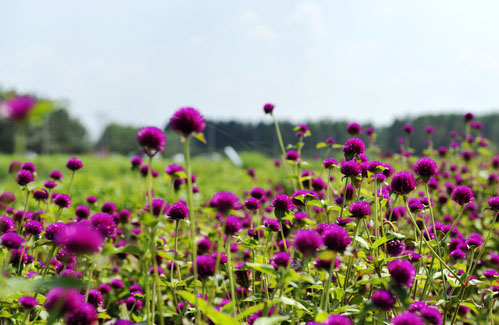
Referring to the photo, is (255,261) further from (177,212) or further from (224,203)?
(224,203)

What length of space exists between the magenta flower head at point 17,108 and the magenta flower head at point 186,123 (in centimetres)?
39

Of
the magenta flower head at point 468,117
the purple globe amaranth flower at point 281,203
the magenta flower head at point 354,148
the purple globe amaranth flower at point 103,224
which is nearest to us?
the purple globe amaranth flower at point 103,224

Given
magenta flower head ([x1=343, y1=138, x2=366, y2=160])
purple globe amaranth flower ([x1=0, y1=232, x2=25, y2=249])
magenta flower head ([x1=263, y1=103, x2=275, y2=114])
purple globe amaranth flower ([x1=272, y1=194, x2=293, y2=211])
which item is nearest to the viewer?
purple globe amaranth flower ([x1=0, y1=232, x2=25, y2=249])

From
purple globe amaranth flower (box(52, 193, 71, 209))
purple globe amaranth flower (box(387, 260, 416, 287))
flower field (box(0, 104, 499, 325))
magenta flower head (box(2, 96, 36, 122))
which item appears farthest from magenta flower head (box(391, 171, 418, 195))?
purple globe amaranth flower (box(52, 193, 71, 209))

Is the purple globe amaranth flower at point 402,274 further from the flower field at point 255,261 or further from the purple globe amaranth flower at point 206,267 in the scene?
the purple globe amaranth flower at point 206,267

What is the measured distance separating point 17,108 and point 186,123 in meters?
0.44

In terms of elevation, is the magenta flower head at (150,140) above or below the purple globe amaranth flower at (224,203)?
above

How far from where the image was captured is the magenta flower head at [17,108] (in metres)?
0.75

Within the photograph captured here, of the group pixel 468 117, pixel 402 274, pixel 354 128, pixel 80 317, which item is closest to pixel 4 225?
pixel 80 317

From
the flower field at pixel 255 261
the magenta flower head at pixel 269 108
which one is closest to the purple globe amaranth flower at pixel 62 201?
the flower field at pixel 255 261

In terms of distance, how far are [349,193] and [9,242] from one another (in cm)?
178

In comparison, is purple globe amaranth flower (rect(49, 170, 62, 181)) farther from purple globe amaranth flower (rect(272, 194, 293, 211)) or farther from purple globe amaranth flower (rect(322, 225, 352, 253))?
purple globe amaranth flower (rect(322, 225, 352, 253))

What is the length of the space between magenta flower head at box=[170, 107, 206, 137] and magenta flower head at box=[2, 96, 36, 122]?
0.39 meters

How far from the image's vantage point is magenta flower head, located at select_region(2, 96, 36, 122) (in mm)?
753
